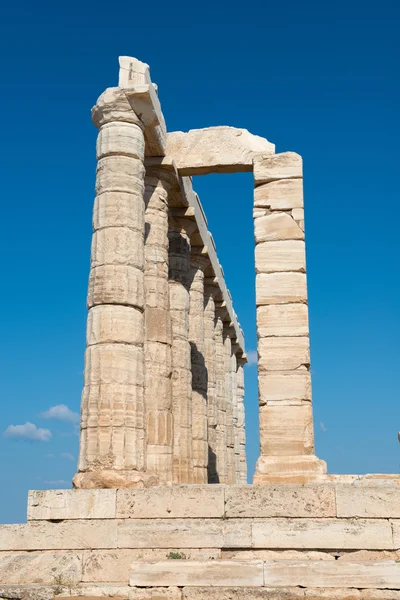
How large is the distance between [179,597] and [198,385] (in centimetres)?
1763

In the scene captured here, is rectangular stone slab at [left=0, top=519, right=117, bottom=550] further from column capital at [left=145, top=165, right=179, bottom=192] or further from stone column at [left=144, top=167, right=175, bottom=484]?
column capital at [left=145, top=165, right=179, bottom=192]

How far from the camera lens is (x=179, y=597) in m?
10.0

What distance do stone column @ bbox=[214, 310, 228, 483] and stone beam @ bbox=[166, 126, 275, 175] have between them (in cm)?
1314

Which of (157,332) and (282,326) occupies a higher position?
(157,332)

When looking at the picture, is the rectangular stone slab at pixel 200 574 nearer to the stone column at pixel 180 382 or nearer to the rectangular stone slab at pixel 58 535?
the rectangular stone slab at pixel 58 535

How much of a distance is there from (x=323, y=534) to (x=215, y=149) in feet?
37.8

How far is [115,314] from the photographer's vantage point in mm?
16391

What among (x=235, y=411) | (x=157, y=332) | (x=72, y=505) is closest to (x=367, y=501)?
(x=72, y=505)

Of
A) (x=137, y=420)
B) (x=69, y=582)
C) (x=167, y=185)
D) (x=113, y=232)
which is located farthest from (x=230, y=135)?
(x=69, y=582)

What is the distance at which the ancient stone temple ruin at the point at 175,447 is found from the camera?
10.9 m

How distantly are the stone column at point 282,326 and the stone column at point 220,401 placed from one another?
1477 cm

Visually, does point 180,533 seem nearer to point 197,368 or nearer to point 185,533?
point 185,533

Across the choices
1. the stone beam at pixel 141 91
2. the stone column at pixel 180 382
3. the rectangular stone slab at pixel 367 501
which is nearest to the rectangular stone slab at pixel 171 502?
the rectangular stone slab at pixel 367 501

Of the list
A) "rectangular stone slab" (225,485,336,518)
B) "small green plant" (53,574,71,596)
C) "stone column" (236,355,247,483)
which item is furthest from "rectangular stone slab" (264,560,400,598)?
"stone column" (236,355,247,483)
